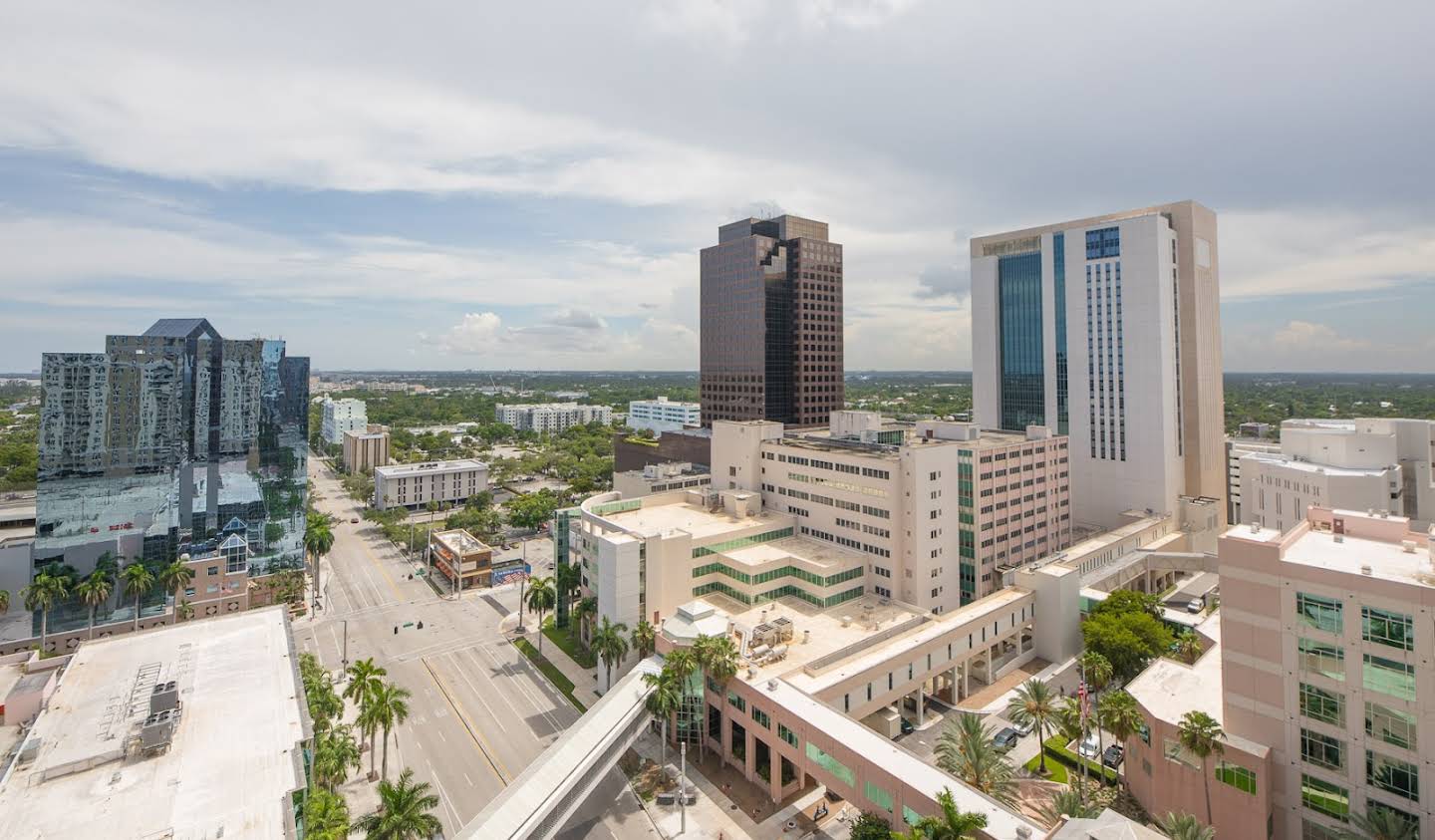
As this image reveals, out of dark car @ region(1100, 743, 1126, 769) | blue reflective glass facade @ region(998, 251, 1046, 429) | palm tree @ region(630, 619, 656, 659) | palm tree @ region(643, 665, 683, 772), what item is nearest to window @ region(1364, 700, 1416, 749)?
dark car @ region(1100, 743, 1126, 769)

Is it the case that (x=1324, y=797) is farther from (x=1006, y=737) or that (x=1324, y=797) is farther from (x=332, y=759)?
(x=332, y=759)

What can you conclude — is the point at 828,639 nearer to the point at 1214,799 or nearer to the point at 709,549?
the point at 709,549

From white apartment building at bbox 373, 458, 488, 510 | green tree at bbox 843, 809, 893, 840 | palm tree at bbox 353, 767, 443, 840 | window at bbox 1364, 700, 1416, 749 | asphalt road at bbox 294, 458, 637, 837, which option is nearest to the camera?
window at bbox 1364, 700, 1416, 749

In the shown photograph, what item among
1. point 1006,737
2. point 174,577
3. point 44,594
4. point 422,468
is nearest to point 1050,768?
point 1006,737

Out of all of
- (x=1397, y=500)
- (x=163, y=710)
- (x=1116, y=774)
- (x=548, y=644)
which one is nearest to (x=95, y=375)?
(x=163, y=710)

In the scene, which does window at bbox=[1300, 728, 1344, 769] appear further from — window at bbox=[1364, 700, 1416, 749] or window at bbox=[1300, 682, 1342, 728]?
window at bbox=[1364, 700, 1416, 749]

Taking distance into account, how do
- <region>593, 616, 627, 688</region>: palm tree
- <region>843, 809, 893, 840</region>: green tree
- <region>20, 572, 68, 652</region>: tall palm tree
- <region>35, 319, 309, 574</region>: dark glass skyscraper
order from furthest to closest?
1. <region>35, 319, 309, 574</region>: dark glass skyscraper
2. <region>20, 572, 68, 652</region>: tall palm tree
3. <region>593, 616, 627, 688</region>: palm tree
4. <region>843, 809, 893, 840</region>: green tree

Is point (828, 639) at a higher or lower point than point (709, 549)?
lower
